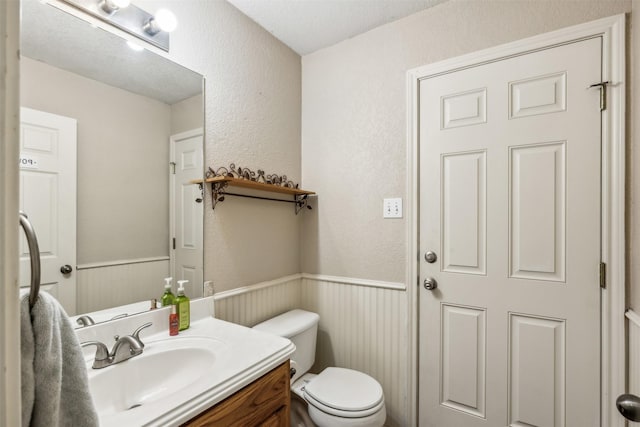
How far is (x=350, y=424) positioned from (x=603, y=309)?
117cm

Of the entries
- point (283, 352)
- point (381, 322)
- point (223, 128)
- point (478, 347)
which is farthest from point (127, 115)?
point (478, 347)

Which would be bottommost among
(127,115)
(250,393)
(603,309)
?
(250,393)

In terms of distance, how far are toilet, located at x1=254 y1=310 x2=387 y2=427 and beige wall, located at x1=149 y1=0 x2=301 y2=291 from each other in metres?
0.32

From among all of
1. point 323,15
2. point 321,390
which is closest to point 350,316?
point 321,390

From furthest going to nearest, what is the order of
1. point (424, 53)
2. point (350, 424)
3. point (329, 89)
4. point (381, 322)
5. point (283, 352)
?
point (329, 89) → point (381, 322) → point (424, 53) → point (350, 424) → point (283, 352)

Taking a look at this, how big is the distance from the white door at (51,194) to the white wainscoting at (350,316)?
2.06 ft

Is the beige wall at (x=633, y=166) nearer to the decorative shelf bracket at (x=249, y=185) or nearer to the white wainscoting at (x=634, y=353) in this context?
the white wainscoting at (x=634, y=353)

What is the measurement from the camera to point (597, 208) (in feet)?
4.16

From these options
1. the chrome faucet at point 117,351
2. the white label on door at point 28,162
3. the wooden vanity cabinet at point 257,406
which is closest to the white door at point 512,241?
the wooden vanity cabinet at point 257,406

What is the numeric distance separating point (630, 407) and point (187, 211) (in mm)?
1595

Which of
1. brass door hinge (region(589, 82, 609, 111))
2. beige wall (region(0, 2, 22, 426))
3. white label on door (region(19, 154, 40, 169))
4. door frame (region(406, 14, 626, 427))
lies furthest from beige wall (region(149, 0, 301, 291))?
brass door hinge (region(589, 82, 609, 111))

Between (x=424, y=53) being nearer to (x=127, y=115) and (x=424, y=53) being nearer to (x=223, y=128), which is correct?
(x=223, y=128)

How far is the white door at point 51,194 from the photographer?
3.05ft

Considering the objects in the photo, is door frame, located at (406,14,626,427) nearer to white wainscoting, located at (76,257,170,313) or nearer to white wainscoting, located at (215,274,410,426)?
white wainscoting, located at (215,274,410,426)
